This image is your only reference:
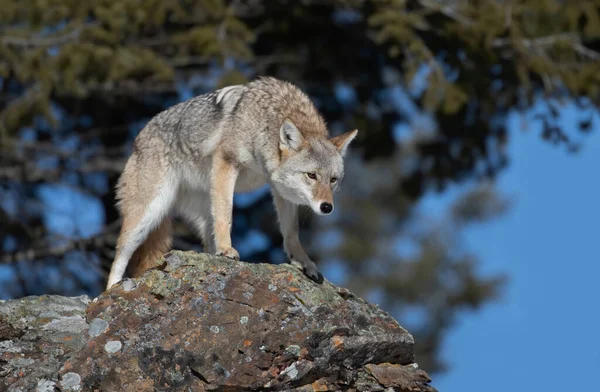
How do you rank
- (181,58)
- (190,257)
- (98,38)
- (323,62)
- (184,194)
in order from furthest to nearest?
(323,62)
(181,58)
(98,38)
(184,194)
(190,257)

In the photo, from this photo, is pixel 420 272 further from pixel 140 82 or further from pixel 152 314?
pixel 152 314

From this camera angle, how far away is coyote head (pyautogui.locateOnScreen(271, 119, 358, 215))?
8.32 meters

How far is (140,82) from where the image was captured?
51.0ft

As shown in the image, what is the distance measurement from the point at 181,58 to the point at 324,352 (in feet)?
31.6

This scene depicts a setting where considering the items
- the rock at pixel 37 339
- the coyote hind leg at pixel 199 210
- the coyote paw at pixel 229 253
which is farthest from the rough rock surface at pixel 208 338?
the coyote hind leg at pixel 199 210

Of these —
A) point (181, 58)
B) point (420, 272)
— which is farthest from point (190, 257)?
point (420, 272)

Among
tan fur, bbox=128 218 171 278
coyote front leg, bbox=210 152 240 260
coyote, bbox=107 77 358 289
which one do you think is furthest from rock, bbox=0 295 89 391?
tan fur, bbox=128 218 171 278

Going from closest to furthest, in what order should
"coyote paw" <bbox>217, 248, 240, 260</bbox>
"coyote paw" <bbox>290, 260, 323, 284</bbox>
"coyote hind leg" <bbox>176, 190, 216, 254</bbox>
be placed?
"coyote paw" <bbox>290, 260, 323, 284</bbox> → "coyote paw" <bbox>217, 248, 240, 260</bbox> → "coyote hind leg" <bbox>176, 190, 216, 254</bbox>

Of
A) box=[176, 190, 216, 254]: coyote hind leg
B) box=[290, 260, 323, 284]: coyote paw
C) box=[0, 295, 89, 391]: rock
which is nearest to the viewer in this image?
box=[0, 295, 89, 391]: rock

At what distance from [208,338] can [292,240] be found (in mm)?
2069

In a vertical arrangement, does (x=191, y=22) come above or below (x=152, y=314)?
above

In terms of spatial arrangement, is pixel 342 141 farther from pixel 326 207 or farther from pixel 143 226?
pixel 143 226

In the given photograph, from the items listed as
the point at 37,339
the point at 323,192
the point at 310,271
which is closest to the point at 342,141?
the point at 323,192

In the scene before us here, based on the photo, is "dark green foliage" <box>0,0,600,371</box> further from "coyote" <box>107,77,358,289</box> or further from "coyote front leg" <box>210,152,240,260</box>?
"coyote front leg" <box>210,152,240,260</box>
